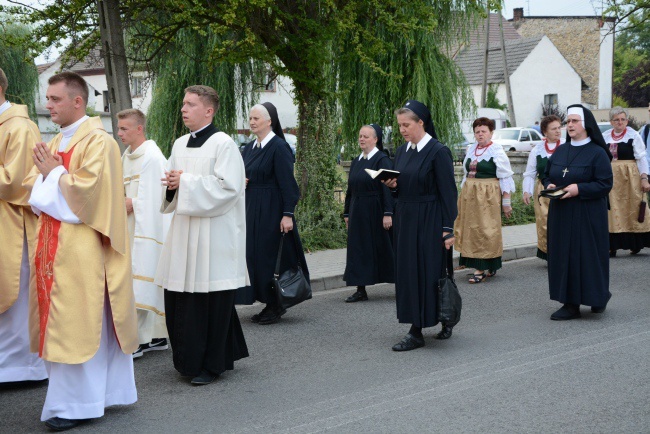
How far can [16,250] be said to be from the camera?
6.29 metres

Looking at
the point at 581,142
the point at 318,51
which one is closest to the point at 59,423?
the point at 581,142

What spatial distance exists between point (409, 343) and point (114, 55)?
19.5ft

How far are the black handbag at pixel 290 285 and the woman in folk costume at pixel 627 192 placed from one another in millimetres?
6213

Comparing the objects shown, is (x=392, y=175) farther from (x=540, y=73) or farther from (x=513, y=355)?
(x=540, y=73)

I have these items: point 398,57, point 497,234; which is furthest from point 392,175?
point 398,57

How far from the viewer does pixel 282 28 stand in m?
13.7

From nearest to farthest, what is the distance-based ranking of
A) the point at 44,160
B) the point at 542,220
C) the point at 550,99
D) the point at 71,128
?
1. the point at 44,160
2. the point at 71,128
3. the point at 542,220
4. the point at 550,99

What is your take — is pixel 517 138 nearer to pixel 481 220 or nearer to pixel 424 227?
pixel 481 220

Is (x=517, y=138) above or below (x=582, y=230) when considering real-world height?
below

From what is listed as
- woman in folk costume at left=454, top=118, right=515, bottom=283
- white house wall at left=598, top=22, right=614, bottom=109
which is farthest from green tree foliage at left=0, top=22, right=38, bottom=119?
white house wall at left=598, top=22, right=614, bottom=109

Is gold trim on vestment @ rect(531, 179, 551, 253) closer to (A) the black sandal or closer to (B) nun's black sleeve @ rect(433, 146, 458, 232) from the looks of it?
(A) the black sandal

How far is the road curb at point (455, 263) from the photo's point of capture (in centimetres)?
1077

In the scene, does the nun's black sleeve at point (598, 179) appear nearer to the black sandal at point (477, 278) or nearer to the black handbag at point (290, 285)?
the black handbag at point (290, 285)

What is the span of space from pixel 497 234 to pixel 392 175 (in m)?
4.23
